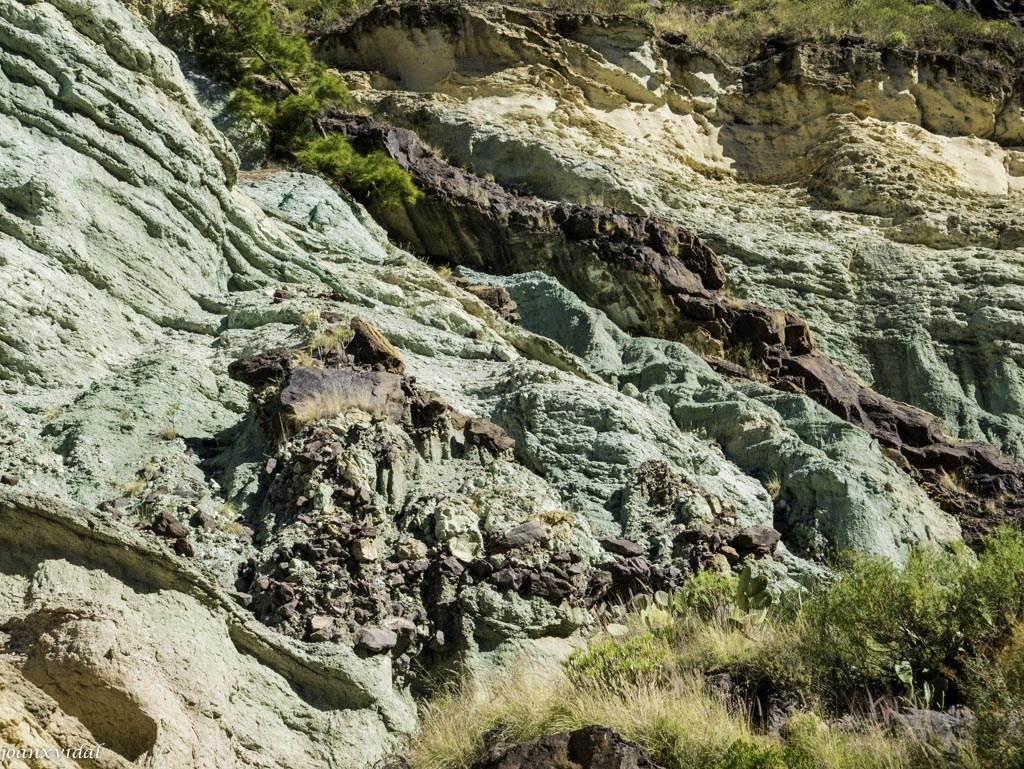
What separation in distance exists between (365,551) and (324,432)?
1.37 meters

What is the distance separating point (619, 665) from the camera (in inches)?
242

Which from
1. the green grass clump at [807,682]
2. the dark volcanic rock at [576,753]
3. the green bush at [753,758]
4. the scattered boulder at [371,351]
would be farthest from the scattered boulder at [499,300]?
the green bush at [753,758]

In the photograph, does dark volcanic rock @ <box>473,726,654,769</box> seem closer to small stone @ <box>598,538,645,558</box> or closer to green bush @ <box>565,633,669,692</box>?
green bush @ <box>565,633,669,692</box>

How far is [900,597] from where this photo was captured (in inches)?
251

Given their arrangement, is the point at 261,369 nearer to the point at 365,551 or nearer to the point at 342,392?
the point at 342,392

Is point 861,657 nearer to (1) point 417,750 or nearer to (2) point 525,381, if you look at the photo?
(1) point 417,750

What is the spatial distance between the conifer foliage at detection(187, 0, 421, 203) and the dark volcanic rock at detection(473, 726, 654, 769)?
1302 centimetres

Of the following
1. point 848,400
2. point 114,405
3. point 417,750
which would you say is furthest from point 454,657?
point 848,400

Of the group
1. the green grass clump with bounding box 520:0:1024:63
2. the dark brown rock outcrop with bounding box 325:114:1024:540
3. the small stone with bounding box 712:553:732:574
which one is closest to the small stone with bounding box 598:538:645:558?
the small stone with bounding box 712:553:732:574

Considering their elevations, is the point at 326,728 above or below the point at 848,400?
above

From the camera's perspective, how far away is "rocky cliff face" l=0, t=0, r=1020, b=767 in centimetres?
573

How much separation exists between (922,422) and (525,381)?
7048 mm

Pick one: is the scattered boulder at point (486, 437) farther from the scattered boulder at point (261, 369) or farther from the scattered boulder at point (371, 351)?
the scattered boulder at point (261, 369)

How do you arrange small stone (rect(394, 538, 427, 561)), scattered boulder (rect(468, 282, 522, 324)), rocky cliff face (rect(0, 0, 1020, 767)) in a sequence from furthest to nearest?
1. scattered boulder (rect(468, 282, 522, 324))
2. small stone (rect(394, 538, 427, 561))
3. rocky cliff face (rect(0, 0, 1020, 767))
